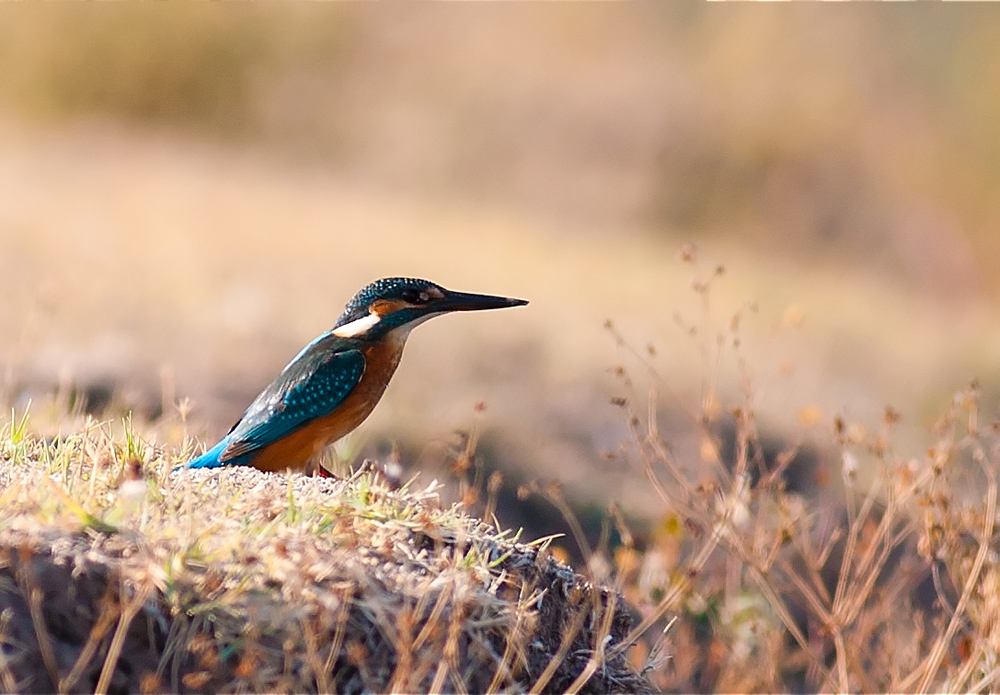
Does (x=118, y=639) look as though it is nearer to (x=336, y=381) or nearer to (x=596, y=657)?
(x=596, y=657)

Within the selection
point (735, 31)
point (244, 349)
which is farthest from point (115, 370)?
point (735, 31)

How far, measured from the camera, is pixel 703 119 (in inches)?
587

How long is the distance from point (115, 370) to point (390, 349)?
287 cm

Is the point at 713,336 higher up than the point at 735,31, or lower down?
lower down

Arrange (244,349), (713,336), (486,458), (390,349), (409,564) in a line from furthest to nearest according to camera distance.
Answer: (713,336) < (244,349) < (486,458) < (390,349) < (409,564)

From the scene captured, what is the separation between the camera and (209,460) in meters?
3.66

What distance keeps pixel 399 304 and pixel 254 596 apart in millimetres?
1743

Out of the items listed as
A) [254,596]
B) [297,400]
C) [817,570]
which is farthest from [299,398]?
[817,570]

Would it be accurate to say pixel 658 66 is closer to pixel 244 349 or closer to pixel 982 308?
pixel 982 308

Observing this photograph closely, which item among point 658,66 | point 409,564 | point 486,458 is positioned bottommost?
point 486,458

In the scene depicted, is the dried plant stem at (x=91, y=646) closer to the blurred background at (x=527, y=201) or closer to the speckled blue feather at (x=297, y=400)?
the speckled blue feather at (x=297, y=400)

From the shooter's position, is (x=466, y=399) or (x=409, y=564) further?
(x=466, y=399)

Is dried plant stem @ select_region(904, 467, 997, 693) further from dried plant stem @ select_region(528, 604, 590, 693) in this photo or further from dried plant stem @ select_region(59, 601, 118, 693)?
dried plant stem @ select_region(59, 601, 118, 693)

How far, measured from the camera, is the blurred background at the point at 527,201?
764cm
